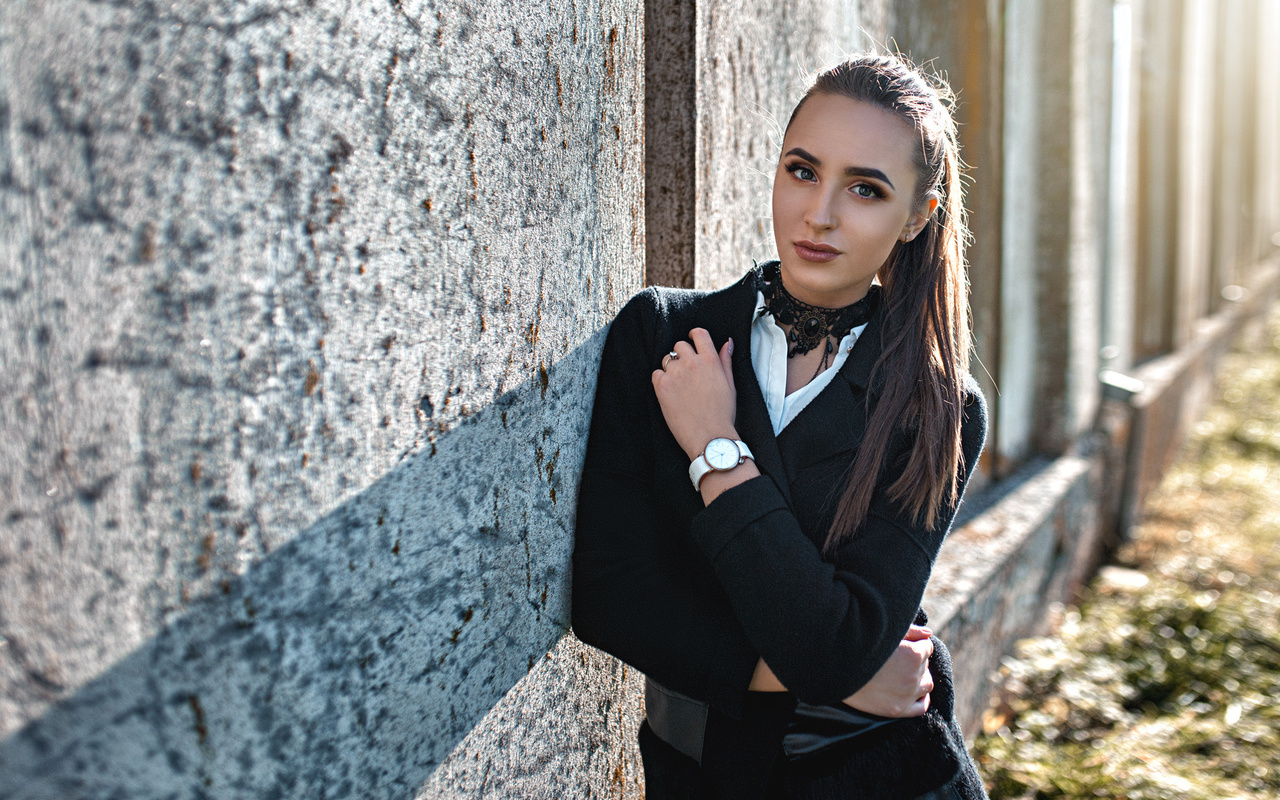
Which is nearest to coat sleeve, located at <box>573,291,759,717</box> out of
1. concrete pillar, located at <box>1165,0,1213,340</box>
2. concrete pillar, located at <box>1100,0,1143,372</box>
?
concrete pillar, located at <box>1100,0,1143,372</box>

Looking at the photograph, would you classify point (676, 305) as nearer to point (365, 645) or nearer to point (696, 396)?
point (696, 396)

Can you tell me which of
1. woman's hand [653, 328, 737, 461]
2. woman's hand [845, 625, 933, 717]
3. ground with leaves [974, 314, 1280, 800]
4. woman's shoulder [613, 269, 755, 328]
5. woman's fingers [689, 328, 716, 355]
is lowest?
ground with leaves [974, 314, 1280, 800]

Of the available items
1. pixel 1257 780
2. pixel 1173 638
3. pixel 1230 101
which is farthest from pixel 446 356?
pixel 1230 101

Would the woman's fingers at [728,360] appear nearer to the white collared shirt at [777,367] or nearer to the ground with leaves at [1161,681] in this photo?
the white collared shirt at [777,367]

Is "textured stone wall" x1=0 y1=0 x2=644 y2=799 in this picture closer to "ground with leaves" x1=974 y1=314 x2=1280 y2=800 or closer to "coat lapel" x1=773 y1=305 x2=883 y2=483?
"coat lapel" x1=773 y1=305 x2=883 y2=483

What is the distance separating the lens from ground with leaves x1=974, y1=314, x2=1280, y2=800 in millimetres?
3047

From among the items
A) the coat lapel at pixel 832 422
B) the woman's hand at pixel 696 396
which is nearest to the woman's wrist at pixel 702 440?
the woman's hand at pixel 696 396

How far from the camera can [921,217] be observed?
1.52 m

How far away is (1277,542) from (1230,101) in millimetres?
8925

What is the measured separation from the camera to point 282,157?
0.92 m

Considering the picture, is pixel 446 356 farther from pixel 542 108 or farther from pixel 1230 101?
pixel 1230 101

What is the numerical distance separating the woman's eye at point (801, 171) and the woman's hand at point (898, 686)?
2.53 ft

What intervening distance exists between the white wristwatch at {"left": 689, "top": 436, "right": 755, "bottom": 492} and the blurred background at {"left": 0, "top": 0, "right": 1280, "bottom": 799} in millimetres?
236

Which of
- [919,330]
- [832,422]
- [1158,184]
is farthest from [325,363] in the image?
[1158,184]
